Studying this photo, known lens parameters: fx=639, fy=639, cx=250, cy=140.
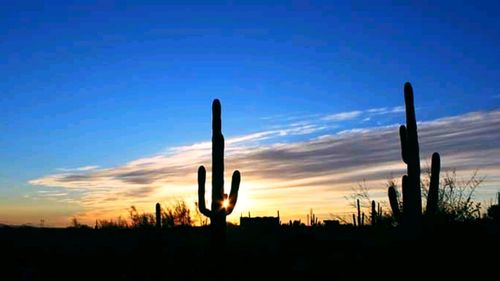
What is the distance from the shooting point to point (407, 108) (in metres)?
17.0

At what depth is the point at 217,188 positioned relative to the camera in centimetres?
1667

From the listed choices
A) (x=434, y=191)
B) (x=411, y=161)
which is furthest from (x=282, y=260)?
(x=411, y=161)

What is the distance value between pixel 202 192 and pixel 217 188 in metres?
0.42

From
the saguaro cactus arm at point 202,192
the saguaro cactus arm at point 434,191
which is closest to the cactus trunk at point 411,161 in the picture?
the saguaro cactus arm at point 434,191

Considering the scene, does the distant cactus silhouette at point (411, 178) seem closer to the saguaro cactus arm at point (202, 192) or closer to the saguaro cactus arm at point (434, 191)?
the saguaro cactus arm at point (434, 191)

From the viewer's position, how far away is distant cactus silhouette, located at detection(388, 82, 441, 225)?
15938 mm

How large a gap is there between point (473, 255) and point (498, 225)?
4.32m

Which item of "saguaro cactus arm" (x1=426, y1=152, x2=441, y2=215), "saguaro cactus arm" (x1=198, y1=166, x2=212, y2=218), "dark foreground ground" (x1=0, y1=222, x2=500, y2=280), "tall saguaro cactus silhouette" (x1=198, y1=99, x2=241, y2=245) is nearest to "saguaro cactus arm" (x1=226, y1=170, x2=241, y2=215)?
"tall saguaro cactus silhouette" (x1=198, y1=99, x2=241, y2=245)

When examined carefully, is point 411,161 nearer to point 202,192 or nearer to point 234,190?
point 234,190

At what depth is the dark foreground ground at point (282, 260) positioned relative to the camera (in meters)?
11.8

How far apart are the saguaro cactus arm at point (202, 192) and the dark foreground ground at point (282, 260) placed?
94 centimetres

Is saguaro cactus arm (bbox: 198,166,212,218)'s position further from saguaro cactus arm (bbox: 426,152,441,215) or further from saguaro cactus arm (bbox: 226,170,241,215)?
saguaro cactus arm (bbox: 426,152,441,215)

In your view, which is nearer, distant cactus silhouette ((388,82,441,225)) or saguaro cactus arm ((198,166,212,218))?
distant cactus silhouette ((388,82,441,225))

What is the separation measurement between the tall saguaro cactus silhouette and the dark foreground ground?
615mm
